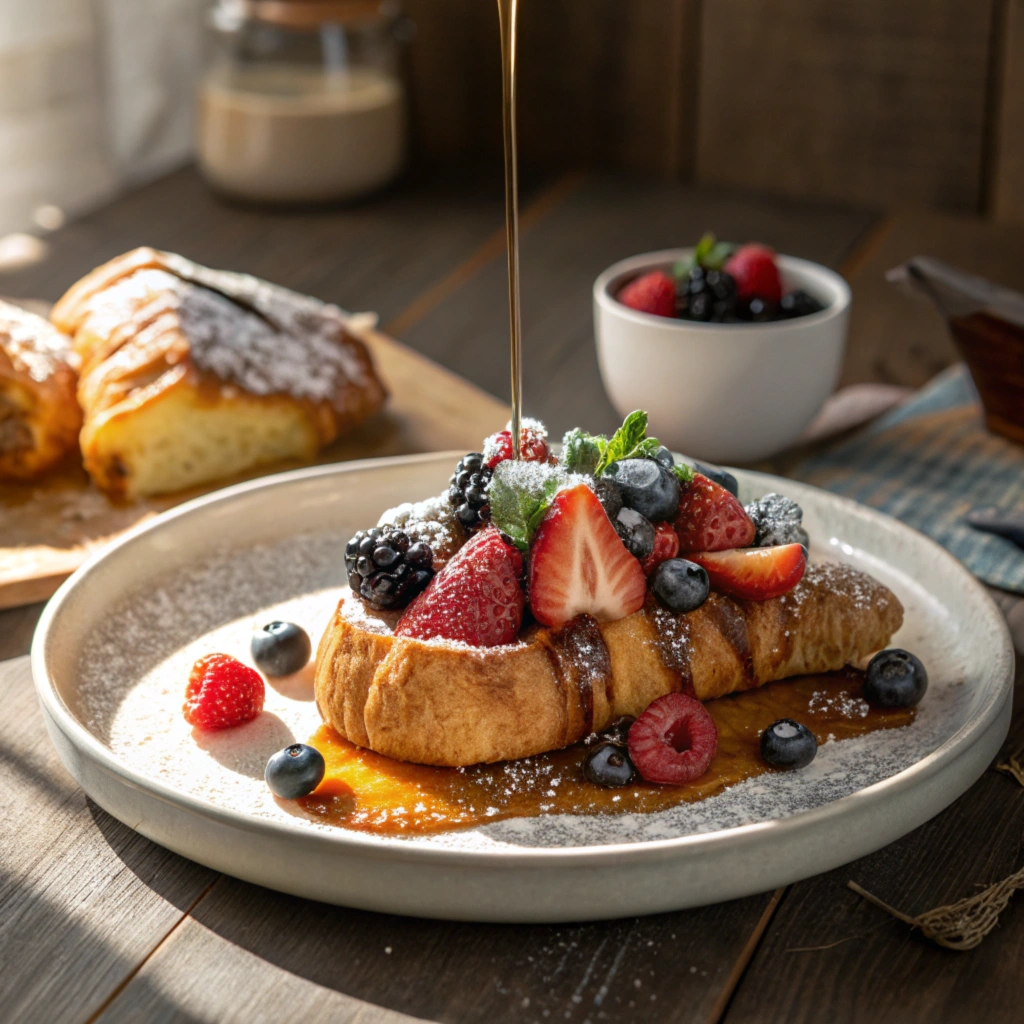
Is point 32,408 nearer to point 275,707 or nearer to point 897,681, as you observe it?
point 275,707

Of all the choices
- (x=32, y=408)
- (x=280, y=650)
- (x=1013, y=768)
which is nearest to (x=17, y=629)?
(x=280, y=650)

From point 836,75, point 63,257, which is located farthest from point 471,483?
point 836,75

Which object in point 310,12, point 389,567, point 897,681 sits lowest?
point 897,681

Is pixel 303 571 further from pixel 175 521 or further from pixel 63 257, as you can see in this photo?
pixel 63 257

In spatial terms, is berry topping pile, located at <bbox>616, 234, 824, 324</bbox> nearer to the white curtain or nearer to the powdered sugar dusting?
the powdered sugar dusting

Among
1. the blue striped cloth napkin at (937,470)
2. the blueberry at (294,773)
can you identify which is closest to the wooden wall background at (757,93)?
the blue striped cloth napkin at (937,470)

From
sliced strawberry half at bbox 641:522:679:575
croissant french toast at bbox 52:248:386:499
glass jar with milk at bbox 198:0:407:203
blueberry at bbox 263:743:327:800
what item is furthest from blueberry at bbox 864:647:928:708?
glass jar with milk at bbox 198:0:407:203
